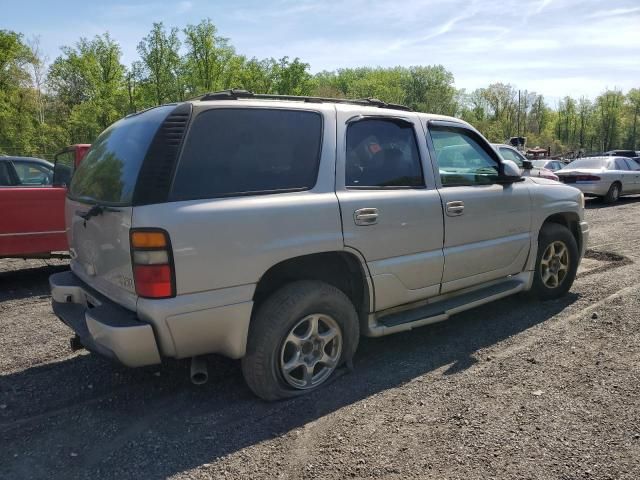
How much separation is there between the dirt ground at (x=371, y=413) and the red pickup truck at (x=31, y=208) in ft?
6.15

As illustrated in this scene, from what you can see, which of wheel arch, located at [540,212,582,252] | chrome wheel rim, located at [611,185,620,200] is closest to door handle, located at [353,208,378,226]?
wheel arch, located at [540,212,582,252]

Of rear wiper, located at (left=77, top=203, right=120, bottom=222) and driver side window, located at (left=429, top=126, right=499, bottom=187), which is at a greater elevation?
driver side window, located at (left=429, top=126, right=499, bottom=187)

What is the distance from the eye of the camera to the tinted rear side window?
2947 millimetres

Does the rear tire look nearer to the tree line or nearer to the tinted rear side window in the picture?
the tinted rear side window

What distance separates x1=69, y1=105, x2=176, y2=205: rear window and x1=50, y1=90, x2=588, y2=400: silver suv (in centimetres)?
2

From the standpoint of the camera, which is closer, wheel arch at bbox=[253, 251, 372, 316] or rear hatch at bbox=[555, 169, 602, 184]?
wheel arch at bbox=[253, 251, 372, 316]

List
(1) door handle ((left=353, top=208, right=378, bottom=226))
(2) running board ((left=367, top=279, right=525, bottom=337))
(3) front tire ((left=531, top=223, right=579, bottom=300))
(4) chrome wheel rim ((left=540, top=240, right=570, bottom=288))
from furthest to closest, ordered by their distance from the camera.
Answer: (4) chrome wheel rim ((left=540, top=240, right=570, bottom=288)) < (3) front tire ((left=531, top=223, right=579, bottom=300)) < (2) running board ((left=367, top=279, right=525, bottom=337)) < (1) door handle ((left=353, top=208, right=378, bottom=226))

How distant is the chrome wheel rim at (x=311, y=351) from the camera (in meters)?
3.35

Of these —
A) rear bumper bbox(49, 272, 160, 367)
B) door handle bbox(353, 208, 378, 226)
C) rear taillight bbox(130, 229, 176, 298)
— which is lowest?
rear bumper bbox(49, 272, 160, 367)

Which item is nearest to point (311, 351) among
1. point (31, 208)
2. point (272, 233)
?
point (272, 233)

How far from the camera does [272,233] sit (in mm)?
3076

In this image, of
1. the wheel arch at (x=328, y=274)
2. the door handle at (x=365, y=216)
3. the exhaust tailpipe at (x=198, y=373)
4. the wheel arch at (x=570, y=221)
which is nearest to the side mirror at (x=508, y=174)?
the wheel arch at (x=570, y=221)

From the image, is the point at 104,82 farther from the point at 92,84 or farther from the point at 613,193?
the point at 613,193

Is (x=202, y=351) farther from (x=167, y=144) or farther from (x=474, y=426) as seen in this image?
(x=474, y=426)
